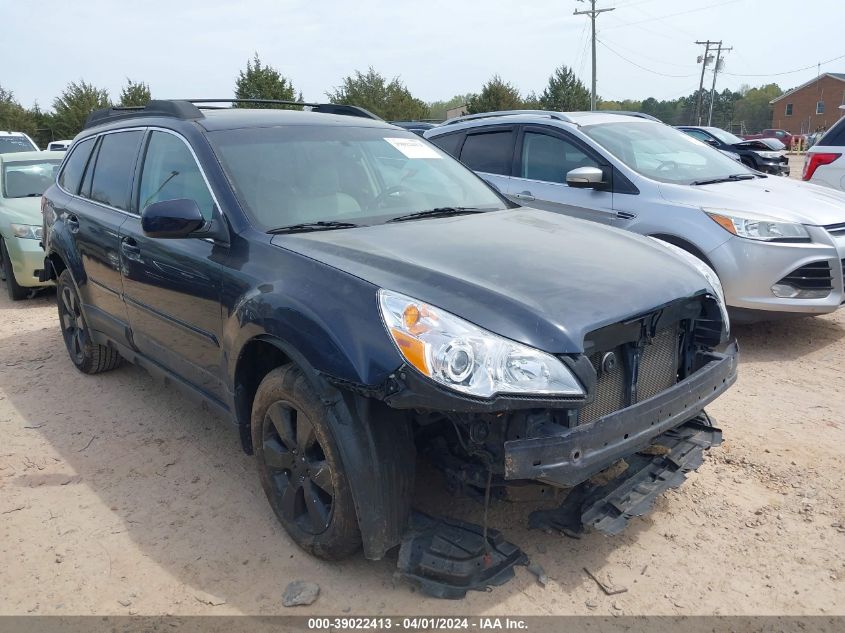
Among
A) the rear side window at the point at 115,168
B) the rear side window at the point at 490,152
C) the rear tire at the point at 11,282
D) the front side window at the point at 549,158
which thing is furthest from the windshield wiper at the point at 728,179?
the rear tire at the point at 11,282


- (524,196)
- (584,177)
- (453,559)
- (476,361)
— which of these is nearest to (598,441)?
(476,361)

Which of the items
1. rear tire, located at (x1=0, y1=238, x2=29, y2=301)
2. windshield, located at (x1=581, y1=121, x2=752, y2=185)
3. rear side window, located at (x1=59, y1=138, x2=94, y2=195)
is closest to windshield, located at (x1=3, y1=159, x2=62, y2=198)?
rear tire, located at (x1=0, y1=238, x2=29, y2=301)

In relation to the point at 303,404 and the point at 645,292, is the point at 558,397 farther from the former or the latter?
the point at 303,404

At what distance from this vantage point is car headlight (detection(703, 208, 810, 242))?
16.2ft

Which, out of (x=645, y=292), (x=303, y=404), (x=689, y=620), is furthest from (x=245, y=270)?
(x=689, y=620)

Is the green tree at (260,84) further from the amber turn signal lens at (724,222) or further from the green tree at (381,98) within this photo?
the amber turn signal lens at (724,222)

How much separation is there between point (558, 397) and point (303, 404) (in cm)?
97

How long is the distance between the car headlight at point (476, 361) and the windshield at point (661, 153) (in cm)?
389

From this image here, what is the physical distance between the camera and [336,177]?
343cm

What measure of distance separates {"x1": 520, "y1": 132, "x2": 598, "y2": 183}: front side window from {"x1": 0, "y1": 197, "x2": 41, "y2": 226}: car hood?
5432 millimetres

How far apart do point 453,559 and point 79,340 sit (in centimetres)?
386

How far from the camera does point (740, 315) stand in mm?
5055

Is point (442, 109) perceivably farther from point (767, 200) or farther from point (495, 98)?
point (767, 200)

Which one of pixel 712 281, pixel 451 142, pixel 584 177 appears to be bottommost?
pixel 712 281
